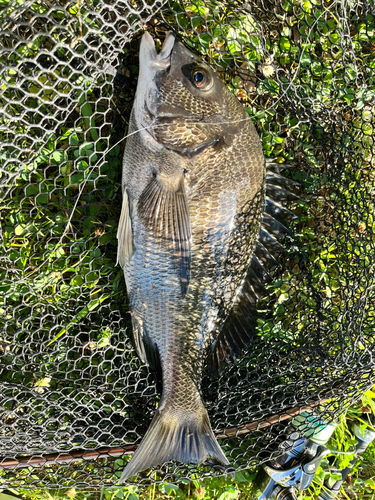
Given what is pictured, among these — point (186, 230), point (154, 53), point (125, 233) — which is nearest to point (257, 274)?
point (186, 230)

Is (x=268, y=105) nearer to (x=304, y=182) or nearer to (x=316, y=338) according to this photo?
(x=304, y=182)

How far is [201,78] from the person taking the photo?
1.77m

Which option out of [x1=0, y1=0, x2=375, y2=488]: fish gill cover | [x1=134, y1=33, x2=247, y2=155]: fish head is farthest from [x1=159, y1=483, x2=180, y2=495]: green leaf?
[x1=134, y1=33, x2=247, y2=155]: fish head

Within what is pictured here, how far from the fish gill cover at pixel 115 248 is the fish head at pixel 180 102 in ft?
0.59

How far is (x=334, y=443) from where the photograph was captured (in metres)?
2.56

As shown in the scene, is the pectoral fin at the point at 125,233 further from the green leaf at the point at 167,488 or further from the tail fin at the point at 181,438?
the green leaf at the point at 167,488

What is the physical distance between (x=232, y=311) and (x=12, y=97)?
1489mm

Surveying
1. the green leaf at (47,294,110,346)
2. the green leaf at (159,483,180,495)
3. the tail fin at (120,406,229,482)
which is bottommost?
the green leaf at (159,483,180,495)

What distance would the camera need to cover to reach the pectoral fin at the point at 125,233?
1853 millimetres

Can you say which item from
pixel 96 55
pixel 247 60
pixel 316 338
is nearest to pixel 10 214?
pixel 96 55

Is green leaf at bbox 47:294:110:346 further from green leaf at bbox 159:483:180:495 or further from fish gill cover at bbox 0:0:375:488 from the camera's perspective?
green leaf at bbox 159:483:180:495

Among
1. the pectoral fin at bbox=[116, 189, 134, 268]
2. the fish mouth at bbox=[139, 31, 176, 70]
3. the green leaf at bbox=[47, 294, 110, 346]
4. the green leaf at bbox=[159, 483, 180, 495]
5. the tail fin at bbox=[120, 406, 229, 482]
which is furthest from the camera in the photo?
the green leaf at bbox=[159, 483, 180, 495]

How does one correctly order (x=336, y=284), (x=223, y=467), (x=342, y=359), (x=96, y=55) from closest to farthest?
(x=96, y=55)
(x=342, y=359)
(x=223, y=467)
(x=336, y=284)

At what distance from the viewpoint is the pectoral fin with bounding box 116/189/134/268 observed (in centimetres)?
185
